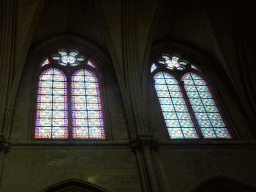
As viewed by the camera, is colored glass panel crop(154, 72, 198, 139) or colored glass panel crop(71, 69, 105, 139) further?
colored glass panel crop(154, 72, 198, 139)

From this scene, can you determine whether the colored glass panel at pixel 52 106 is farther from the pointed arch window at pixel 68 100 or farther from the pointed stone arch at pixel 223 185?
the pointed stone arch at pixel 223 185

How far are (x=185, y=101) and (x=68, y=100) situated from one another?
4.14m

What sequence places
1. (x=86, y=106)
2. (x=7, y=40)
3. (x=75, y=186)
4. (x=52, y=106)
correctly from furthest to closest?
(x=86, y=106)
(x=52, y=106)
(x=7, y=40)
(x=75, y=186)

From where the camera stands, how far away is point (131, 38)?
11984mm

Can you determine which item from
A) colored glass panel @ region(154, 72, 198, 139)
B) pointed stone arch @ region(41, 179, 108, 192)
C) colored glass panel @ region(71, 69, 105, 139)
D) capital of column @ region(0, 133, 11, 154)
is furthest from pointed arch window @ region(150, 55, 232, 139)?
capital of column @ region(0, 133, 11, 154)

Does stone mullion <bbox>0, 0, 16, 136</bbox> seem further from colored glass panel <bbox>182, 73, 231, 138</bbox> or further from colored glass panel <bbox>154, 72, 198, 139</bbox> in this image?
colored glass panel <bbox>182, 73, 231, 138</bbox>

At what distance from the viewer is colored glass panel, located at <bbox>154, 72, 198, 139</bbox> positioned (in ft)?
35.8

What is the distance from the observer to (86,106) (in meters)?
11.2

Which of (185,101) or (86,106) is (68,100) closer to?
(86,106)

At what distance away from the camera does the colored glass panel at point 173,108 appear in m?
10.9

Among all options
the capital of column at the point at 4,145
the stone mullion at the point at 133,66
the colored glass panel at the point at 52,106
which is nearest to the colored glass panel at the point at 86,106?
the colored glass panel at the point at 52,106

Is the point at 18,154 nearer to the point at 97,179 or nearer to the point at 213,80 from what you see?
the point at 97,179

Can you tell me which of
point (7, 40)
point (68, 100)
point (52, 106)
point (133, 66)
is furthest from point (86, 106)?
point (7, 40)

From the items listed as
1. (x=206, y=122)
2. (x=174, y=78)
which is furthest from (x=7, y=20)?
(x=206, y=122)
